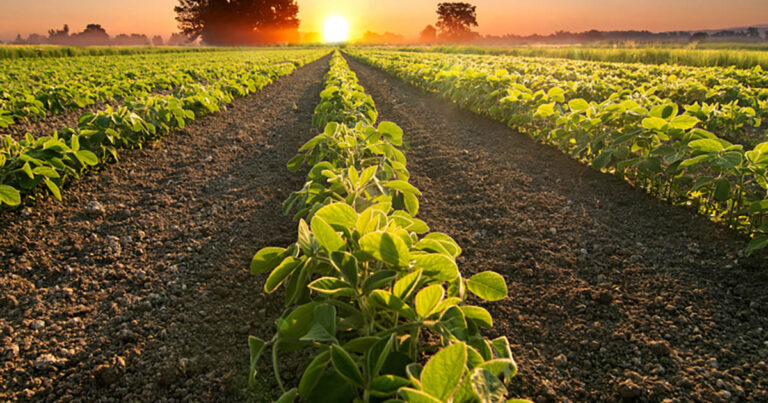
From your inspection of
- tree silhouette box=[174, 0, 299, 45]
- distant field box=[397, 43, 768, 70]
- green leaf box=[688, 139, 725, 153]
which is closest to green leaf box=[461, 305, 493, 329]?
green leaf box=[688, 139, 725, 153]

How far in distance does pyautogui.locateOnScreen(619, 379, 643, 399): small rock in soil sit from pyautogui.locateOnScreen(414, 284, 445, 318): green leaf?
1031 mm

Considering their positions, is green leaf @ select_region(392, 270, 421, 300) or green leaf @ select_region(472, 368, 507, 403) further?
green leaf @ select_region(392, 270, 421, 300)

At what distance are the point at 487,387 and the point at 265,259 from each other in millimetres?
845

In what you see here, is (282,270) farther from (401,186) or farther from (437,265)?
(401,186)

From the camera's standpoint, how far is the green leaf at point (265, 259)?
4.15 feet

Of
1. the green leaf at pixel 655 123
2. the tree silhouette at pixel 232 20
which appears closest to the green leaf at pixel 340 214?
the green leaf at pixel 655 123

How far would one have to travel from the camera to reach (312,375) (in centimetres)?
86

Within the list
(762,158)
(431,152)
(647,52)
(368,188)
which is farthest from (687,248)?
(647,52)

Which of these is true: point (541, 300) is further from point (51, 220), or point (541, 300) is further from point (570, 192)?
point (51, 220)

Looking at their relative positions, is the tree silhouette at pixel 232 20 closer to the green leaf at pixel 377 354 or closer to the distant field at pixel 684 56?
the distant field at pixel 684 56

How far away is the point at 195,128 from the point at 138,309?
431 centimetres

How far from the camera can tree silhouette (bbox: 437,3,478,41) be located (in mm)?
82438

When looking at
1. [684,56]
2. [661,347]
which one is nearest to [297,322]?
[661,347]

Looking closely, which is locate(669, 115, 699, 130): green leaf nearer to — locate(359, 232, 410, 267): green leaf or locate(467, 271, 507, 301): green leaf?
locate(467, 271, 507, 301): green leaf
